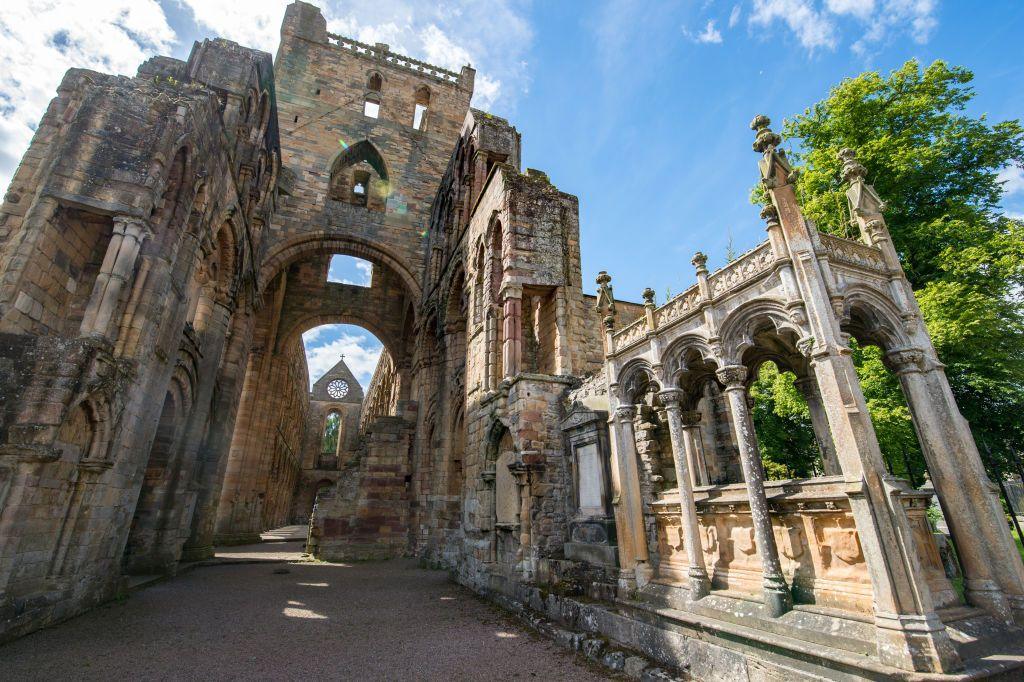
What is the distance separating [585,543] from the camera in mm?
7520

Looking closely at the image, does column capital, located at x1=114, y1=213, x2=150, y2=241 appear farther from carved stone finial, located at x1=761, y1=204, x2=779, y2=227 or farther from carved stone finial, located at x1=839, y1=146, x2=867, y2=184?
carved stone finial, located at x1=839, y1=146, x2=867, y2=184

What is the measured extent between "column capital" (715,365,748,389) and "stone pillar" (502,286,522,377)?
488 cm

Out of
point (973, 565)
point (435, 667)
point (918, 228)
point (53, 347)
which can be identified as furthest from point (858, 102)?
point (53, 347)

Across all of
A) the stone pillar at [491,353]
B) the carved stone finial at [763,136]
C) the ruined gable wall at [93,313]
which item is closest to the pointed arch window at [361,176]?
the ruined gable wall at [93,313]

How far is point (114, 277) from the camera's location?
7457mm

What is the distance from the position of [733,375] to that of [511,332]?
18.0 feet

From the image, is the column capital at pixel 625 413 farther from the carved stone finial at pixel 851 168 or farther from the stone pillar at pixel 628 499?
the carved stone finial at pixel 851 168

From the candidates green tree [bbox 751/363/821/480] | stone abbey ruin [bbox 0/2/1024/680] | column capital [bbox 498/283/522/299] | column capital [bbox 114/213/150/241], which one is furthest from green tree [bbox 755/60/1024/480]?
column capital [bbox 114/213/150/241]

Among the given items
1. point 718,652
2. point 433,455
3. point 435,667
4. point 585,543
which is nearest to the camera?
point 718,652

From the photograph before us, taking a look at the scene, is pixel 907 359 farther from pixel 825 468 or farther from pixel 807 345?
pixel 825 468

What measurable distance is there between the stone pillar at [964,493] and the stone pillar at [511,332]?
21.0ft

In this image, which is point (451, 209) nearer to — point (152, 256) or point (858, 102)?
point (152, 256)

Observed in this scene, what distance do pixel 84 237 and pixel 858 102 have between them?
1666cm

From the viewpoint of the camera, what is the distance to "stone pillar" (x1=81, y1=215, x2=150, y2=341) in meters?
7.16
